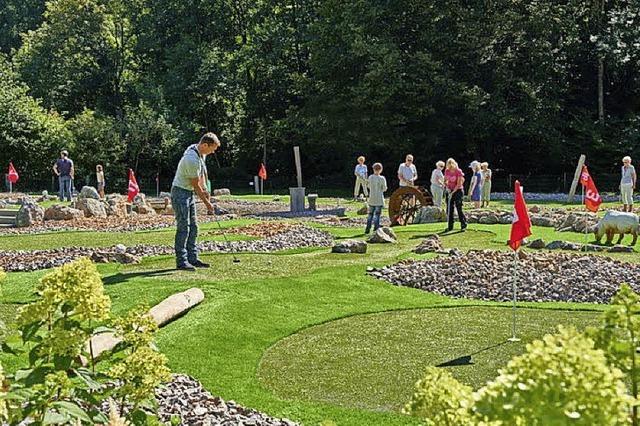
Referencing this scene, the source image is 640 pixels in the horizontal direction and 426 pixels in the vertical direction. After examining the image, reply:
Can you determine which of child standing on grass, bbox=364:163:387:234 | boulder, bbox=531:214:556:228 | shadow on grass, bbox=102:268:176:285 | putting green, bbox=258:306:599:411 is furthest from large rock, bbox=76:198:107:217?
putting green, bbox=258:306:599:411

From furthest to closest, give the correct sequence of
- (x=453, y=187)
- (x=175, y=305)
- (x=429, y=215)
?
(x=429, y=215) < (x=453, y=187) < (x=175, y=305)

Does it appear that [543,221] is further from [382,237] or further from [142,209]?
[142,209]

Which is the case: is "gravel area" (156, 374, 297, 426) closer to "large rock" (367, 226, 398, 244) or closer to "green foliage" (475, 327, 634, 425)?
"green foliage" (475, 327, 634, 425)

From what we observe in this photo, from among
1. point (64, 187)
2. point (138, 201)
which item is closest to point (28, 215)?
point (138, 201)

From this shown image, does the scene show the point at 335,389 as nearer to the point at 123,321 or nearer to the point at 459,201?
the point at 123,321

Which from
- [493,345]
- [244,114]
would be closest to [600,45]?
[244,114]

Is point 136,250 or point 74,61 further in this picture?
point 74,61

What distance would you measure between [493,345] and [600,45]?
3372 cm

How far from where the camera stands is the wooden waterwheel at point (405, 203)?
67.6 feet

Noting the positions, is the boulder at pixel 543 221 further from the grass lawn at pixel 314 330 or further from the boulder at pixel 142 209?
the boulder at pixel 142 209

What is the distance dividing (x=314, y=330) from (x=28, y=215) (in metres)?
15.4

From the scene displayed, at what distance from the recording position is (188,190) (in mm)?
10820

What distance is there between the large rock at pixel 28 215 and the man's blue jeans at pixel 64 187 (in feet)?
25.6

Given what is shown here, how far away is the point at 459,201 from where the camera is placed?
688 inches
